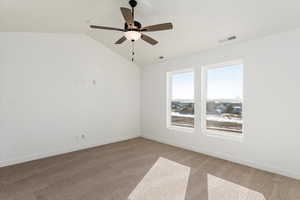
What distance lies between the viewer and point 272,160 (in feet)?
9.39

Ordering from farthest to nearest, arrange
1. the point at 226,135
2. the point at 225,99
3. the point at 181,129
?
1. the point at 181,129
2. the point at 225,99
3. the point at 226,135

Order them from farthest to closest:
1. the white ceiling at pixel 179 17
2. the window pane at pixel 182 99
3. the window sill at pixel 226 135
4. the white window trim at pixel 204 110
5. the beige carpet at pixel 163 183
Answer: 1. the window pane at pixel 182 99
2. the white window trim at pixel 204 110
3. the window sill at pixel 226 135
4. the white ceiling at pixel 179 17
5. the beige carpet at pixel 163 183

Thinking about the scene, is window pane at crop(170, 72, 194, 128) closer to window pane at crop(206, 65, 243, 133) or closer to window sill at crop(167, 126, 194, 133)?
window sill at crop(167, 126, 194, 133)

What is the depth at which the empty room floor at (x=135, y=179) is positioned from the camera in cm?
221

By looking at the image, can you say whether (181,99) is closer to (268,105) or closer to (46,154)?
(268,105)

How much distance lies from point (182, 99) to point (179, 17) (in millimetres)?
2396

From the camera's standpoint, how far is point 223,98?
3.75 metres

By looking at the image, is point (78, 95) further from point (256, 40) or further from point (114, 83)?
point (256, 40)

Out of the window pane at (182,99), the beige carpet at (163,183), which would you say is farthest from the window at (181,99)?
the beige carpet at (163,183)

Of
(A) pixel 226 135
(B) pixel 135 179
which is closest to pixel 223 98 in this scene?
(A) pixel 226 135

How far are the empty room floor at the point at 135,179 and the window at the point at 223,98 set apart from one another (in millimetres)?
840

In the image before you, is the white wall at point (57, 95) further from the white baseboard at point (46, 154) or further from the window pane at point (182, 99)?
the window pane at point (182, 99)

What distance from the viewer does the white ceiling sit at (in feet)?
7.93

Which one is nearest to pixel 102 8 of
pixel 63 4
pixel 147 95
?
pixel 63 4
